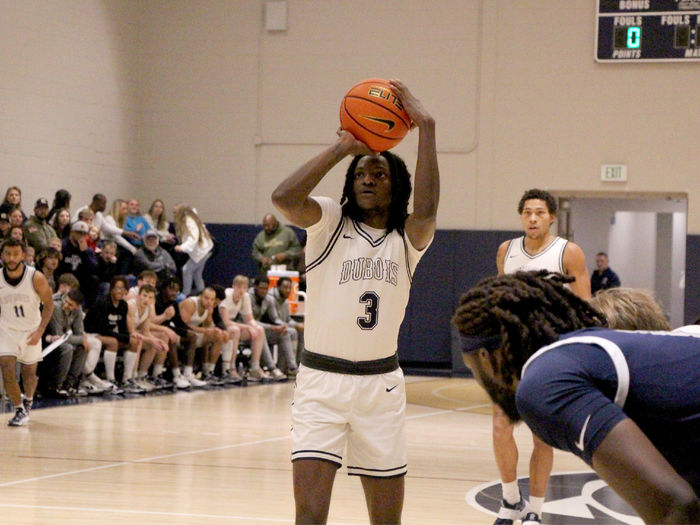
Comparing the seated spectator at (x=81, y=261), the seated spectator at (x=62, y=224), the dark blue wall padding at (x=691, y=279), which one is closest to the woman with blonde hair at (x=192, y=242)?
the seated spectator at (x=62, y=224)

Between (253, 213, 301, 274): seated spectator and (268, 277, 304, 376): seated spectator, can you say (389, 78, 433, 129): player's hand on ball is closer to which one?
(268, 277, 304, 376): seated spectator

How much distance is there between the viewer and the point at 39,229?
11.6 m

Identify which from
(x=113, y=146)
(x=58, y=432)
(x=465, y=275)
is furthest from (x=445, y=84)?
(x=58, y=432)

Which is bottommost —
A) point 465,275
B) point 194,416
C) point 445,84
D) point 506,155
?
point 194,416

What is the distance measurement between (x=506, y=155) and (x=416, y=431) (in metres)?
7.53

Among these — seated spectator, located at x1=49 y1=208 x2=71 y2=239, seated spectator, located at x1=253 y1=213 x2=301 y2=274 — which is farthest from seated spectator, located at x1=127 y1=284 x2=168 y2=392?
seated spectator, located at x1=253 y1=213 x2=301 y2=274

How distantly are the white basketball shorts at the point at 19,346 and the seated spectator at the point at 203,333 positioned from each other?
3208mm

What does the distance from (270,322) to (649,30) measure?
695 centimetres

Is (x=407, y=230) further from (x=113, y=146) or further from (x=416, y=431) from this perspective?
(x=113, y=146)

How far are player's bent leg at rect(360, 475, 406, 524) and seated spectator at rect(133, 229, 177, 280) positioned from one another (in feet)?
32.9

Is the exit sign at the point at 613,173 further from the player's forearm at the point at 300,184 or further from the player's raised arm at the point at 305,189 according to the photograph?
the player's forearm at the point at 300,184

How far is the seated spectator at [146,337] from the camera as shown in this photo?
11.2 m

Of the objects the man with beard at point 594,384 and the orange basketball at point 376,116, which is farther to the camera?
the orange basketball at point 376,116

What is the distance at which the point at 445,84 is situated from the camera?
617 inches
